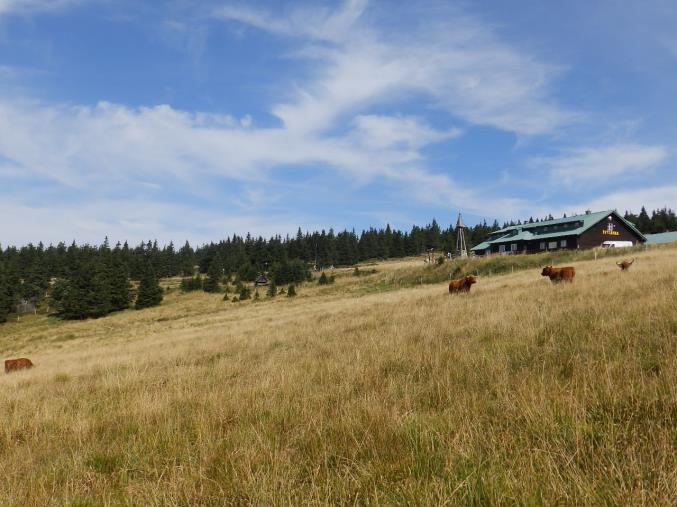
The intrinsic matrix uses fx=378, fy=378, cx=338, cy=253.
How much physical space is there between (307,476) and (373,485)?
1.84 feet

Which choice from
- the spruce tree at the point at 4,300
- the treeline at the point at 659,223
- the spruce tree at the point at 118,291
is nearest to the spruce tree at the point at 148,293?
the spruce tree at the point at 118,291

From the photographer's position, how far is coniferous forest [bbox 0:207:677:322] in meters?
73.2

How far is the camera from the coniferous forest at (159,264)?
73.2m

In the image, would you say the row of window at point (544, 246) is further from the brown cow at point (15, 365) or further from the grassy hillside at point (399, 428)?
the brown cow at point (15, 365)

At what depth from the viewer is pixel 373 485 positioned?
261 centimetres

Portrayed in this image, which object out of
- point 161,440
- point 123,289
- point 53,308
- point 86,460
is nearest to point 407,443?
point 161,440

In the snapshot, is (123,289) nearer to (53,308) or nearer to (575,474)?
(53,308)

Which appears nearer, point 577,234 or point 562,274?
point 562,274

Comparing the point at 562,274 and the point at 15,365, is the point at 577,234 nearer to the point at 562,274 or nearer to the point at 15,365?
the point at 562,274

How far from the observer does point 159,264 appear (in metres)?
125

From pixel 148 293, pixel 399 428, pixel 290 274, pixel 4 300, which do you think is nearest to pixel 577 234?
pixel 290 274

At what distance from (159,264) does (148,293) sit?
56.3m

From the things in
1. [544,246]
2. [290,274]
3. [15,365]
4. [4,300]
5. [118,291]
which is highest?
[544,246]

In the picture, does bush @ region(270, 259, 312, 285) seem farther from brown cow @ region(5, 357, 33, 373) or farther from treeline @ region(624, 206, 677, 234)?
treeline @ region(624, 206, 677, 234)
